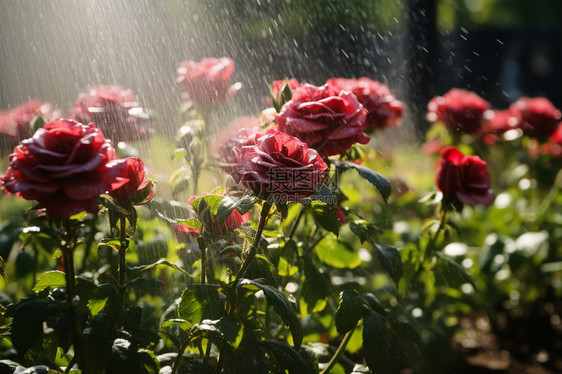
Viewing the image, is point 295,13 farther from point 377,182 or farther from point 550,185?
point 377,182

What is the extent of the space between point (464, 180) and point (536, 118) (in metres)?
1.11

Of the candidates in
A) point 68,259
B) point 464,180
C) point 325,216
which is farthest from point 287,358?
point 464,180

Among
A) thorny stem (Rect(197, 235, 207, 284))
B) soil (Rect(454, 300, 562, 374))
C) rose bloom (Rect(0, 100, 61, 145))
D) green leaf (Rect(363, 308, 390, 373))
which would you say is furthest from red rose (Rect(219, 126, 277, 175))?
soil (Rect(454, 300, 562, 374))

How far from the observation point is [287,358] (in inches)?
30.8

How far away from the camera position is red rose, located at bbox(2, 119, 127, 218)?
0.60m

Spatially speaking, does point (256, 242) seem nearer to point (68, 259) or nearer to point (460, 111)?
point (68, 259)

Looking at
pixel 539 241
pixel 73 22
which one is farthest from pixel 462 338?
pixel 73 22

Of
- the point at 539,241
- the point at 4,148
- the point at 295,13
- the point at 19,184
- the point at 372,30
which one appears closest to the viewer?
the point at 19,184

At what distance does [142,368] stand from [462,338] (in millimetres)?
1523

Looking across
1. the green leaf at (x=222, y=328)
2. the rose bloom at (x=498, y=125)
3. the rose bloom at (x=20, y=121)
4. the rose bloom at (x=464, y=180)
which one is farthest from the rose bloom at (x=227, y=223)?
the rose bloom at (x=498, y=125)

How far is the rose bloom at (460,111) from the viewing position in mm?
1685

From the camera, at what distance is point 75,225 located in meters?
0.68

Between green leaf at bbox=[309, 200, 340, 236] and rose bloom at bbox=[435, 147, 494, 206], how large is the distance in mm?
385

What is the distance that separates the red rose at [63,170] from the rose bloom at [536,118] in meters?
1.76
